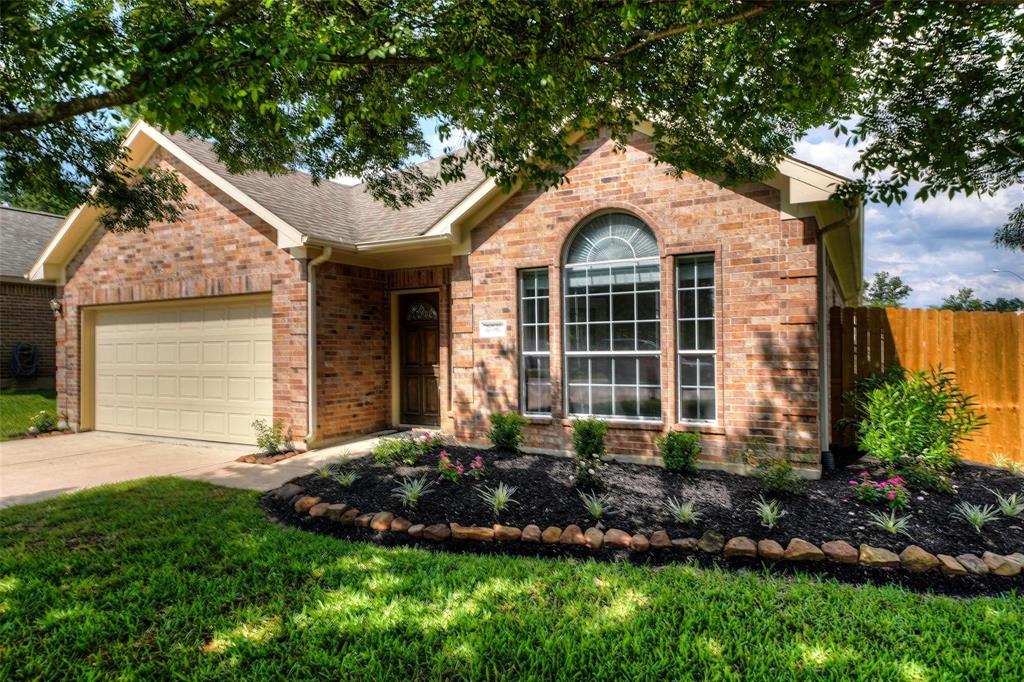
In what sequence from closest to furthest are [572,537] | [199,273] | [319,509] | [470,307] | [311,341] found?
[572,537] → [319,509] → [470,307] → [311,341] → [199,273]

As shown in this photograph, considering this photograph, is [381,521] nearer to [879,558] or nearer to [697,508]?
[697,508]

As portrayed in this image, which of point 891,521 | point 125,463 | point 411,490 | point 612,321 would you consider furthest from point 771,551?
point 125,463

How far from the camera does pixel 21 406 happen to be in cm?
1336

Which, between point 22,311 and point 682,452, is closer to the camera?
point 682,452

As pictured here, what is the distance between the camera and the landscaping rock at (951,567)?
156 inches

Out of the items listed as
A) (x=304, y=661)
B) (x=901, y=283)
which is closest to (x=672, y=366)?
(x=304, y=661)

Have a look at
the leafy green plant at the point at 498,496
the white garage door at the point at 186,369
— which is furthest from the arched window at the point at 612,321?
the white garage door at the point at 186,369

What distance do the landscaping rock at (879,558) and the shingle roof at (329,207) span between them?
6.91 metres

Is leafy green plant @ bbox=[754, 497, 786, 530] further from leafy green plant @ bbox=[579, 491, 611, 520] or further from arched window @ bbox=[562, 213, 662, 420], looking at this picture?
arched window @ bbox=[562, 213, 662, 420]

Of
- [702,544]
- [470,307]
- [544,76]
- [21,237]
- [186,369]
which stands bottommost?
[702,544]

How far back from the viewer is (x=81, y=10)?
4.43m

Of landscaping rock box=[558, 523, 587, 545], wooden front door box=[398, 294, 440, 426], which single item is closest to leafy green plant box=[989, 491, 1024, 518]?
landscaping rock box=[558, 523, 587, 545]

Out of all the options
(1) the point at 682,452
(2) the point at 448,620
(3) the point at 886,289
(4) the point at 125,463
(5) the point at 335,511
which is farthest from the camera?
(3) the point at 886,289

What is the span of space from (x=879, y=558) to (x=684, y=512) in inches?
56.7
